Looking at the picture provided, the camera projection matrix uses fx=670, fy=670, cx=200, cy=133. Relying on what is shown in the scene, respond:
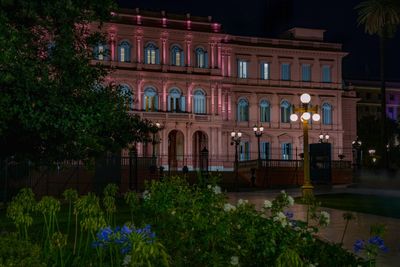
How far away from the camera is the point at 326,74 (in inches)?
2916

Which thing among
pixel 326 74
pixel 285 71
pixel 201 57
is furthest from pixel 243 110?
pixel 326 74

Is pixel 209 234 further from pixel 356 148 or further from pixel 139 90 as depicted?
pixel 356 148

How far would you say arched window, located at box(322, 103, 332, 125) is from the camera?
73.1 m

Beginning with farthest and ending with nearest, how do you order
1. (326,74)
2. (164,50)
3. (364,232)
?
(326,74), (164,50), (364,232)

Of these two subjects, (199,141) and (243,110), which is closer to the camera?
(199,141)

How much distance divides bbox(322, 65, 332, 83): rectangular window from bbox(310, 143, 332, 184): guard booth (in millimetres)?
34039

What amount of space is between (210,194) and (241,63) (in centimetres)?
6272

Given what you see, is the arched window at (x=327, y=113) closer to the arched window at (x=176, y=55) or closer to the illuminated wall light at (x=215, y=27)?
the illuminated wall light at (x=215, y=27)

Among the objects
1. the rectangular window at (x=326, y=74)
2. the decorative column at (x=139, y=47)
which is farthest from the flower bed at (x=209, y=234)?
the rectangular window at (x=326, y=74)

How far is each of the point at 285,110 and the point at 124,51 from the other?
62.4 ft

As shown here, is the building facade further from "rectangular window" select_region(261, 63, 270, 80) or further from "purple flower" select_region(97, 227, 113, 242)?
"purple flower" select_region(97, 227, 113, 242)

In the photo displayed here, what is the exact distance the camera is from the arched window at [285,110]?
72000 mm

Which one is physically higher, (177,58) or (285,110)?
(177,58)

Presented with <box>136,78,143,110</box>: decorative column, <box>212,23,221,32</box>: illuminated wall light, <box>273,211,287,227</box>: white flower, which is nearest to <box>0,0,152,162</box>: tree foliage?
<box>273,211,287,227</box>: white flower
